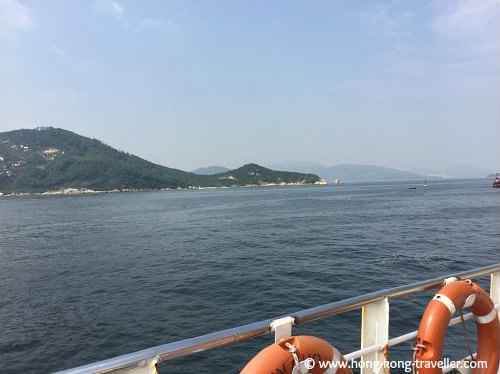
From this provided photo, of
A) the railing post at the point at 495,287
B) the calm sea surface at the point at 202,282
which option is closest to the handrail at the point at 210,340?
the railing post at the point at 495,287

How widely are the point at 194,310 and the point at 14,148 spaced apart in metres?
208

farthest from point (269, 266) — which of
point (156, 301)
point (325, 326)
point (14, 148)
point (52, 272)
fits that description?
point (14, 148)

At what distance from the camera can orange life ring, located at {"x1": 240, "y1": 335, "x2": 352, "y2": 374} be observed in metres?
2.00

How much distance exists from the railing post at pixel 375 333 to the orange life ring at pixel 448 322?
278 millimetres

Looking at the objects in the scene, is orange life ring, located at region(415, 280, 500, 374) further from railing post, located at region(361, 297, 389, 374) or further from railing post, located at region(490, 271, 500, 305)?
railing post, located at region(490, 271, 500, 305)

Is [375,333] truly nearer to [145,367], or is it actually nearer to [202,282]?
[145,367]

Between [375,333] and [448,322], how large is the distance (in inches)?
26.1

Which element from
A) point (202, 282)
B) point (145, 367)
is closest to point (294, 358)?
point (145, 367)

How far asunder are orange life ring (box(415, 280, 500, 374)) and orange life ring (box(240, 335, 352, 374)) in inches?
36.1

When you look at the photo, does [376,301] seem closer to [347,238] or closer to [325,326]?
[325,326]

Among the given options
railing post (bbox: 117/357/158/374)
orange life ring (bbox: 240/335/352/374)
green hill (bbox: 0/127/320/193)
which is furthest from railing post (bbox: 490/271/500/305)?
green hill (bbox: 0/127/320/193)

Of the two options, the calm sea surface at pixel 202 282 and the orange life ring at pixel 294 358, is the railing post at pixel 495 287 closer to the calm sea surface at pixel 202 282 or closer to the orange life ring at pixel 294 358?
the orange life ring at pixel 294 358

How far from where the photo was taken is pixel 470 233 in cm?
2744

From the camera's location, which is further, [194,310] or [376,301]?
[194,310]
